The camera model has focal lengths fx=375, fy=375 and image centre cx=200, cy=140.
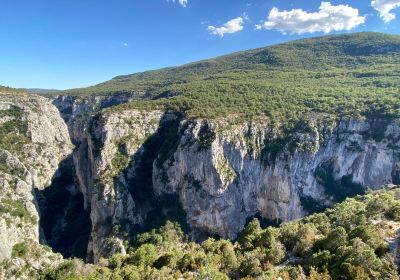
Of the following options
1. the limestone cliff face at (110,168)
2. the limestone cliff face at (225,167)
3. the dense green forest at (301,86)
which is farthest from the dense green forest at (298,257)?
the dense green forest at (301,86)

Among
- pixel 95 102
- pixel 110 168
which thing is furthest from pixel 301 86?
pixel 95 102

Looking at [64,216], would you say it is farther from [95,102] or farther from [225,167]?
[95,102]

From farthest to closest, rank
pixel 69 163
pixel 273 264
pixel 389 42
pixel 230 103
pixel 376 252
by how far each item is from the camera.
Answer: pixel 389 42, pixel 69 163, pixel 230 103, pixel 273 264, pixel 376 252

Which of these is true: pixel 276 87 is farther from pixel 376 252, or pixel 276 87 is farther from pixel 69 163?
pixel 376 252

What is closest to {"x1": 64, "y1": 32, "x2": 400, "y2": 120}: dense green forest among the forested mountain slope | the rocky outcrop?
the forested mountain slope

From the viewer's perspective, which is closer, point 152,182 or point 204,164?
point 204,164

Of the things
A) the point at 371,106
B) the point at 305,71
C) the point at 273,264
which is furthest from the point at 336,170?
the point at 273,264
